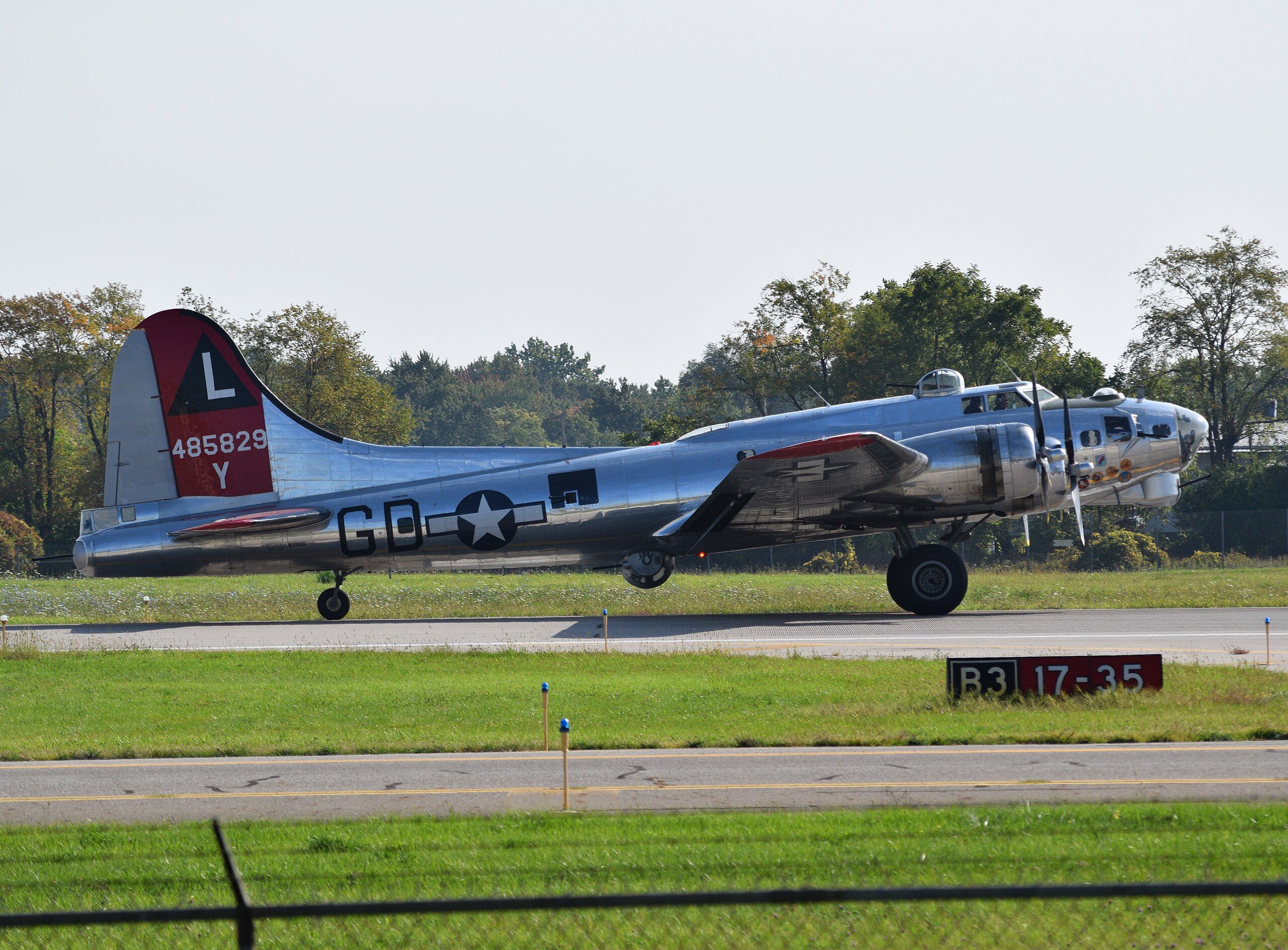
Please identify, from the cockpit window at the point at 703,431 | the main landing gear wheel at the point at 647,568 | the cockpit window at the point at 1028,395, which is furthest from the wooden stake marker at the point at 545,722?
the cockpit window at the point at 1028,395

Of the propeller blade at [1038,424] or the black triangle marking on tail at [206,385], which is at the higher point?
the black triangle marking on tail at [206,385]

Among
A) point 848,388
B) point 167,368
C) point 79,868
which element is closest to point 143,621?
point 167,368

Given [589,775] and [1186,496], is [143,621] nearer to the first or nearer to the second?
[589,775]

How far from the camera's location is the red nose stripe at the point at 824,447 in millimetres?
25328

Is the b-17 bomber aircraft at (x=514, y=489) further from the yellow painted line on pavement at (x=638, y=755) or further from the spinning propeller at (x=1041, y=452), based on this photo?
the yellow painted line on pavement at (x=638, y=755)

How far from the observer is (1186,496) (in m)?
63.6

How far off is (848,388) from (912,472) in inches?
1697

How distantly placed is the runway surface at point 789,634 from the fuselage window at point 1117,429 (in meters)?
4.52

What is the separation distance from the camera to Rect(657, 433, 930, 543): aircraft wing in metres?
25.9

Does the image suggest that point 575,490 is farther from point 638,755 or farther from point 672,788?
point 672,788

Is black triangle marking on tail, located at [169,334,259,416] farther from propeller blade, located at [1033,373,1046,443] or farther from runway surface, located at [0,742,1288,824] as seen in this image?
propeller blade, located at [1033,373,1046,443]

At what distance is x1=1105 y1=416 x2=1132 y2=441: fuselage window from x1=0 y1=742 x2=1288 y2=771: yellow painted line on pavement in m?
15.8

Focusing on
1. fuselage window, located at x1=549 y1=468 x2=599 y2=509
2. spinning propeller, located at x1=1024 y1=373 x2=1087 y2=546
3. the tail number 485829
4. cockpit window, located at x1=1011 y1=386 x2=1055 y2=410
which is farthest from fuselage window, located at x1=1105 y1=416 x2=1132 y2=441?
the tail number 485829

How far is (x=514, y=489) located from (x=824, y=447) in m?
8.86
